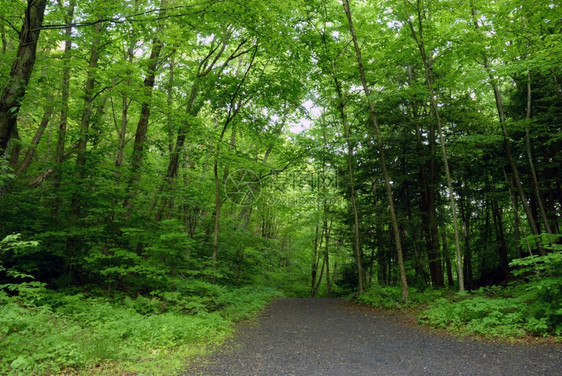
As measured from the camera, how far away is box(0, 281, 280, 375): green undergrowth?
12.2 ft

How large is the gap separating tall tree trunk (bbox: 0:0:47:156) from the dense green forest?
0.10ft

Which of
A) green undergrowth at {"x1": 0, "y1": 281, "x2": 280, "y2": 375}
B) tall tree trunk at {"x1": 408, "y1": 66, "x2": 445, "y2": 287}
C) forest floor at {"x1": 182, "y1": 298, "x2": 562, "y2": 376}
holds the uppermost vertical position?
tall tree trunk at {"x1": 408, "y1": 66, "x2": 445, "y2": 287}

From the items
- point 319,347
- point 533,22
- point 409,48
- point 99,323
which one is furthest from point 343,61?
point 99,323

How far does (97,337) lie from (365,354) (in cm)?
431

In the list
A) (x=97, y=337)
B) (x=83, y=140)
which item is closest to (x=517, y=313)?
(x=97, y=337)

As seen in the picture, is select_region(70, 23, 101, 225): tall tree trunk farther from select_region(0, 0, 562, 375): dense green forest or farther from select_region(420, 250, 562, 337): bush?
select_region(420, 250, 562, 337): bush

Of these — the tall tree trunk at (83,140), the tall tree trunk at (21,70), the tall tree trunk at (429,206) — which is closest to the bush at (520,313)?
the tall tree trunk at (429,206)

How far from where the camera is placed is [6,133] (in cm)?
536

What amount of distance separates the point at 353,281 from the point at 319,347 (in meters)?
9.65

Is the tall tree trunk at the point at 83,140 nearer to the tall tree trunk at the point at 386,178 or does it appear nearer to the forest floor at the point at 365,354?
the forest floor at the point at 365,354

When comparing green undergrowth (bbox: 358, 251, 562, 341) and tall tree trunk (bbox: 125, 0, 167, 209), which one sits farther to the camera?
tall tree trunk (bbox: 125, 0, 167, 209)

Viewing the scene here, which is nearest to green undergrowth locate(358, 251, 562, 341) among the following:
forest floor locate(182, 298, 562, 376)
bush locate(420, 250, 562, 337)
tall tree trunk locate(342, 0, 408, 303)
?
bush locate(420, 250, 562, 337)

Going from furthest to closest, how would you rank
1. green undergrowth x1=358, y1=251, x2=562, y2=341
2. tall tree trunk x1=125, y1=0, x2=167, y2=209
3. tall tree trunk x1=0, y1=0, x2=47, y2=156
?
tall tree trunk x1=125, y1=0, x2=167, y2=209
green undergrowth x1=358, y1=251, x2=562, y2=341
tall tree trunk x1=0, y1=0, x2=47, y2=156

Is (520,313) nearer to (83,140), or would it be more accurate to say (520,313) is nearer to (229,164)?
(229,164)
